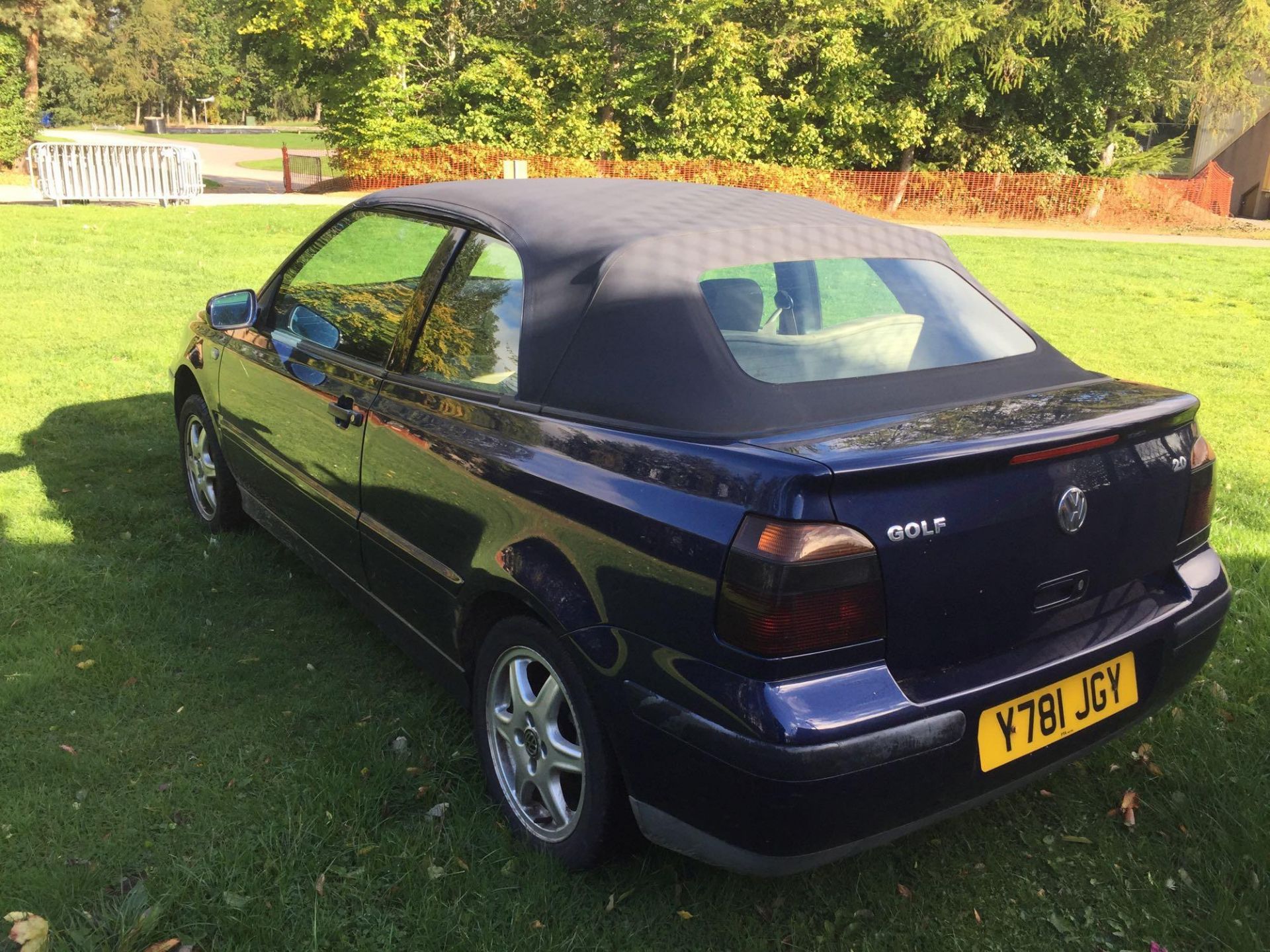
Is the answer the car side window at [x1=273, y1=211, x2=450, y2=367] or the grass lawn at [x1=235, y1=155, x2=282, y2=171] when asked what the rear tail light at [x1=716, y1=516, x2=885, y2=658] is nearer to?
the car side window at [x1=273, y1=211, x2=450, y2=367]

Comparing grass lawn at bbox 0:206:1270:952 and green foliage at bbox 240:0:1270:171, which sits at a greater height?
green foliage at bbox 240:0:1270:171

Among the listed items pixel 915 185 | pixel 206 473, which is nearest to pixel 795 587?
pixel 206 473

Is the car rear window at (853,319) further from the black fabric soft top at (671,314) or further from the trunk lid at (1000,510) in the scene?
the trunk lid at (1000,510)

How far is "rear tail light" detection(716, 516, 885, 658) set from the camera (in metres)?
1.92

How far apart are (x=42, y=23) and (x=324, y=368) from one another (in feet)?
153

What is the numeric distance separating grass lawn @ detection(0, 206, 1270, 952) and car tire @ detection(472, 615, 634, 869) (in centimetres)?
9

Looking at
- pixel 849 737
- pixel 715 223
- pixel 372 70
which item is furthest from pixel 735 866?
pixel 372 70

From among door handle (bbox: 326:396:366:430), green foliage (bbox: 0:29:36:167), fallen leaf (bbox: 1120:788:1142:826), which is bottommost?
fallen leaf (bbox: 1120:788:1142:826)

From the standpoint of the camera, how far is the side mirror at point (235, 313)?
397cm

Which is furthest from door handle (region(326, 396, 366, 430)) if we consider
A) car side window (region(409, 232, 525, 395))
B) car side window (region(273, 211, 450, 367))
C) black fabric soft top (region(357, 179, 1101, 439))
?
black fabric soft top (region(357, 179, 1101, 439))

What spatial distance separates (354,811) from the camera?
2.79 m

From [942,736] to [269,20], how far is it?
92.6 ft

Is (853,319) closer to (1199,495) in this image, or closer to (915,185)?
(1199,495)

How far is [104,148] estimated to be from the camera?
57.6 ft
